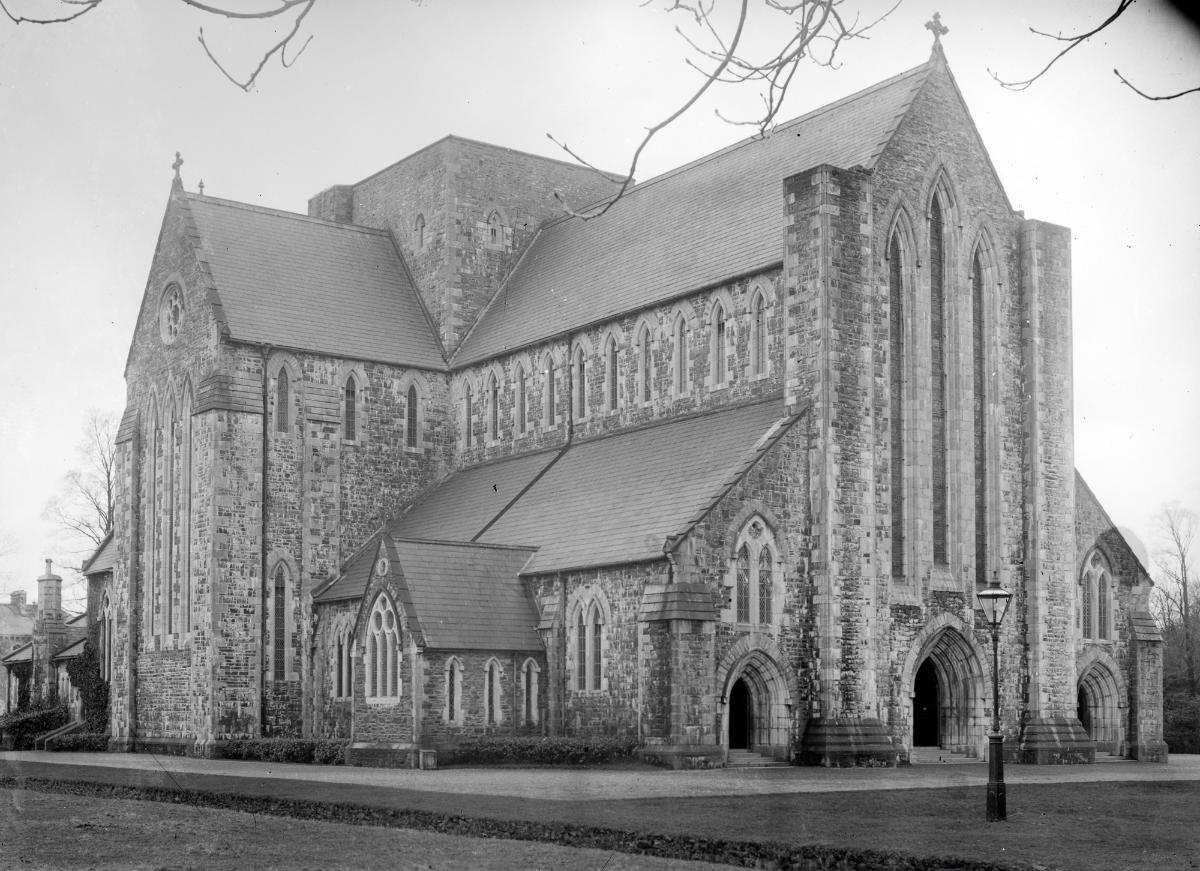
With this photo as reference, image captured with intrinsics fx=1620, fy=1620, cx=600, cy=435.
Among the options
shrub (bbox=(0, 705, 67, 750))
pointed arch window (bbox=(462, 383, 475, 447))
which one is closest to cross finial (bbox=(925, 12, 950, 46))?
pointed arch window (bbox=(462, 383, 475, 447))

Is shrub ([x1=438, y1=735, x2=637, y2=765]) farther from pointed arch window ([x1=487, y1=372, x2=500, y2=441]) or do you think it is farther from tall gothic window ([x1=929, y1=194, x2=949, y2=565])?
pointed arch window ([x1=487, y1=372, x2=500, y2=441])

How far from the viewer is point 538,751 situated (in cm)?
3344

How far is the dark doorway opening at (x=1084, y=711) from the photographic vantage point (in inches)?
1593

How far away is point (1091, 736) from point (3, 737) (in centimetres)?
3336

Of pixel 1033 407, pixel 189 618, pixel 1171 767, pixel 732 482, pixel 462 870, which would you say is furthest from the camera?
pixel 189 618

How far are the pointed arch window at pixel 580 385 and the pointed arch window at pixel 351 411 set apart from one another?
688cm

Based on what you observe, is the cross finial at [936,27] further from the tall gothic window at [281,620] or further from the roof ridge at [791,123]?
the tall gothic window at [281,620]

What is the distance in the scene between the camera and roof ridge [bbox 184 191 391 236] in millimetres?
48344

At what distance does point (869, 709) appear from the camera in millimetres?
34781

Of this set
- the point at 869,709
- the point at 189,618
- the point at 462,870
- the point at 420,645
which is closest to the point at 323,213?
the point at 189,618

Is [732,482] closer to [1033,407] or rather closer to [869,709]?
[869,709]

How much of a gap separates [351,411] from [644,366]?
967cm

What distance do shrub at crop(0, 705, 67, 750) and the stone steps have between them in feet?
87.9

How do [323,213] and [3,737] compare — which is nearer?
[3,737]
